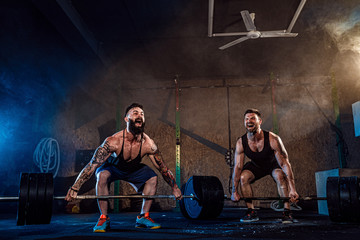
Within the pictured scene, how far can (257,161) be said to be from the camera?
142 inches

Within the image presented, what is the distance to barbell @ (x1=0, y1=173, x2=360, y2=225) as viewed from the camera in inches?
98.4

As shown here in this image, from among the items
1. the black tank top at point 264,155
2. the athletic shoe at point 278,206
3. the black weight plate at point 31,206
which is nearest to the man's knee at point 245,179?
the black tank top at point 264,155

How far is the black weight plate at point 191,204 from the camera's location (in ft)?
11.0

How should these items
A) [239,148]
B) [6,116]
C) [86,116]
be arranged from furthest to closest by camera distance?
1. [86,116]
2. [6,116]
3. [239,148]

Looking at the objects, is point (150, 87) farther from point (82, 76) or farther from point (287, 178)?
point (287, 178)

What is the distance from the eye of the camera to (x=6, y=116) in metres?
4.96

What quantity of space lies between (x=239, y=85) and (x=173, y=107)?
1500 mm

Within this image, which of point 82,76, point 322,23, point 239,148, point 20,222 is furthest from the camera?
point 82,76

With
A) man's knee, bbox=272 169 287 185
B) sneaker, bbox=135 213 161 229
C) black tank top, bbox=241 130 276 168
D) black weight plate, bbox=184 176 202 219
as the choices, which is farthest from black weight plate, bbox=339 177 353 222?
sneaker, bbox=135 213 161 229

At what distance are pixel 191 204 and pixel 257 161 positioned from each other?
39.6 inches

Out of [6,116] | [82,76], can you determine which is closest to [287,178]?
[82,76]

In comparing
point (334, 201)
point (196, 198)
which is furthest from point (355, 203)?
point (196, 198)

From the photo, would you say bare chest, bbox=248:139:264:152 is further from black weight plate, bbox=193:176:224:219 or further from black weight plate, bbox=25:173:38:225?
black weight plate, bbox=25:173:38:225

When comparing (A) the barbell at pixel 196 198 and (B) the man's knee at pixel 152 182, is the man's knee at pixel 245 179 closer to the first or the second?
(A) the barbell at pixel 196 198
